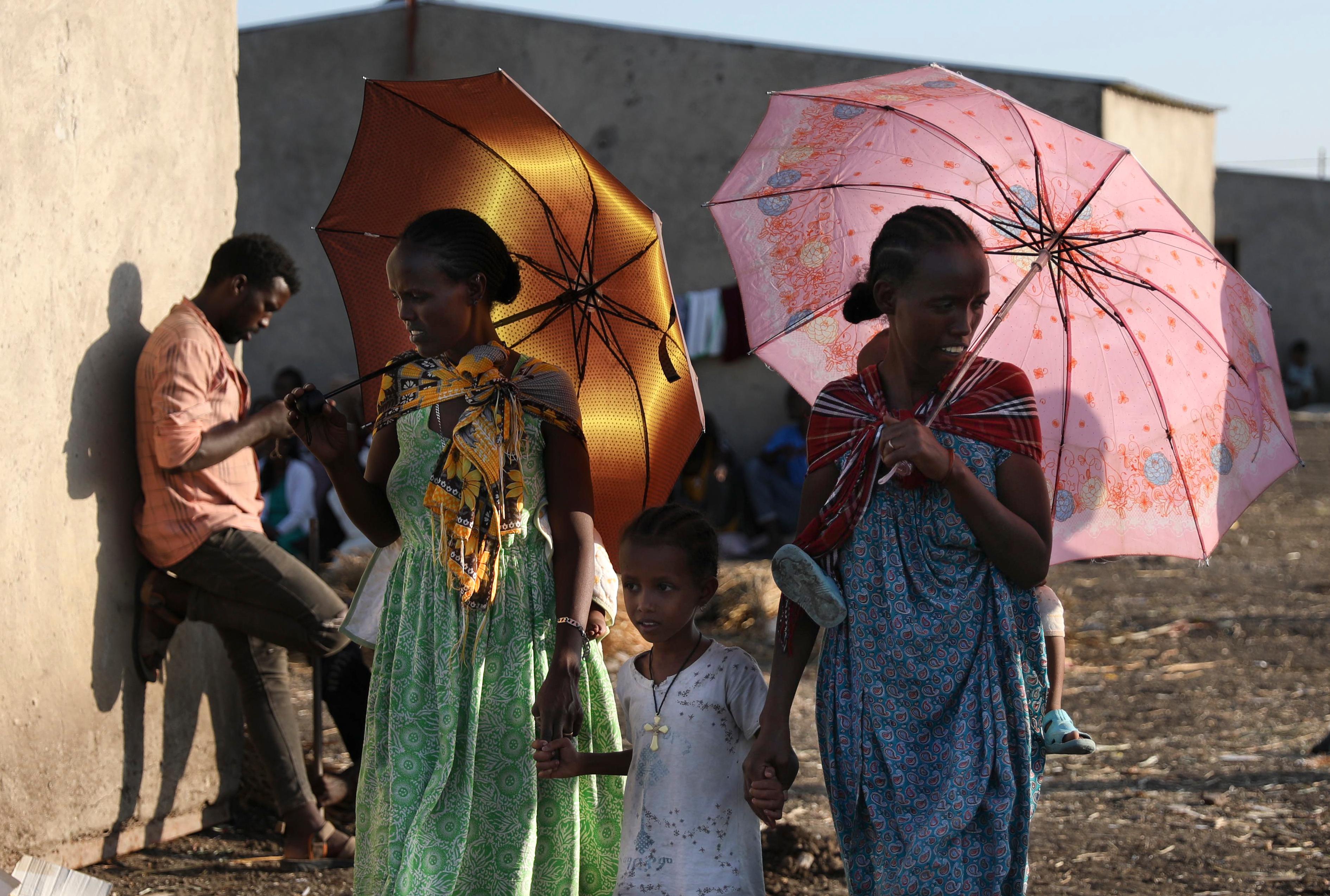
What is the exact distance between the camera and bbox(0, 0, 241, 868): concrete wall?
4.14 m

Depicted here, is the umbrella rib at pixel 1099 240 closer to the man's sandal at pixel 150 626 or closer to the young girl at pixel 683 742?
the young girl at pixel 683 742

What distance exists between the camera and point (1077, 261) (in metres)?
3.31

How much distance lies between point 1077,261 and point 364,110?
6.14 feet

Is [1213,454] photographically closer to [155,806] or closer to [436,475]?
[436,475]

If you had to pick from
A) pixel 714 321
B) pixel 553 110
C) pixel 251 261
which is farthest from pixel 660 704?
pixel 553 110

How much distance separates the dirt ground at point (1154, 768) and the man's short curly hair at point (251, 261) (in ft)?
6.42

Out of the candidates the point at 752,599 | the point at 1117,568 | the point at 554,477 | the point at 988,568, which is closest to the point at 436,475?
the point at 554,477

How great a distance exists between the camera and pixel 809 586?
8.95ft

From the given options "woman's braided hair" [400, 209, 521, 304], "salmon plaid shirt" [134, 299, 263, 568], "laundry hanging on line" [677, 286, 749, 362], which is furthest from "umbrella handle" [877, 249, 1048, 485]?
"laundry hanging on line" [677, 286, 749, 362]

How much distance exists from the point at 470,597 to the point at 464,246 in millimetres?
786

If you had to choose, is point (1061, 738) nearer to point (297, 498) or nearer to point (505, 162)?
point (505, 162)

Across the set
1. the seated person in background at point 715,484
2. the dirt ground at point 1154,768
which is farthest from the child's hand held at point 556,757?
the seated person in background at point 715,484

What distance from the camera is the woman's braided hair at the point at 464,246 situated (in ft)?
10.3

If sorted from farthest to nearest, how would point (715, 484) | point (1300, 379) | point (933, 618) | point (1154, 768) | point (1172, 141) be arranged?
point (1300, 379) < point (1172, 141) < point (715, 484) < point (1154, 768) < point (933, 618)
